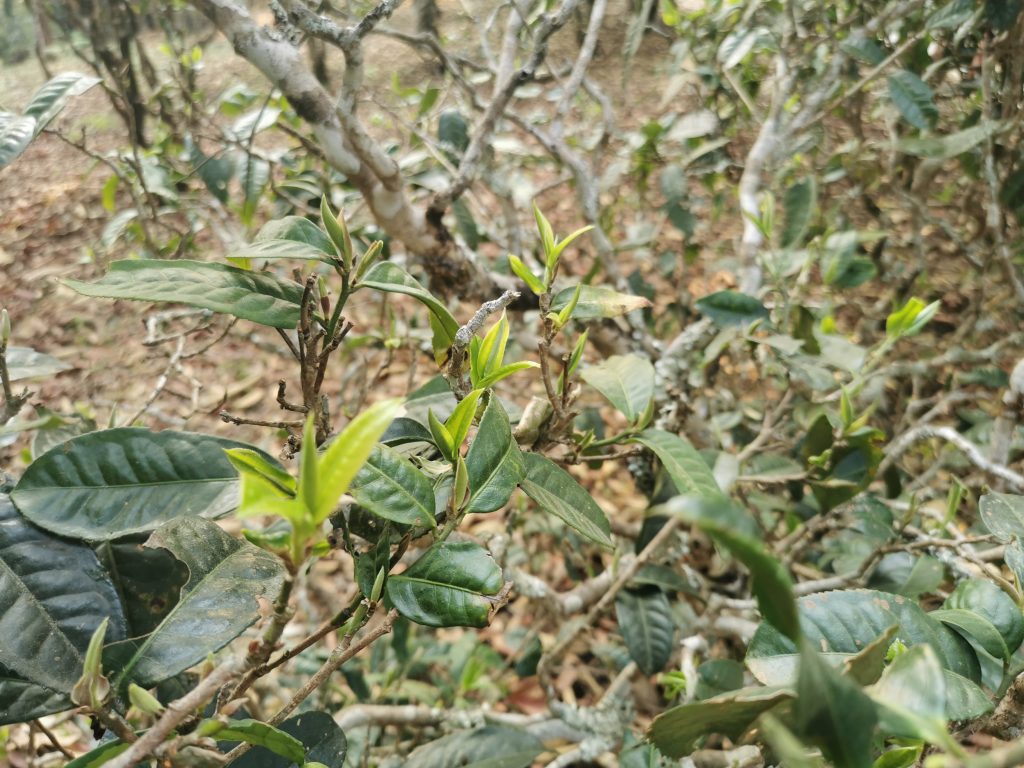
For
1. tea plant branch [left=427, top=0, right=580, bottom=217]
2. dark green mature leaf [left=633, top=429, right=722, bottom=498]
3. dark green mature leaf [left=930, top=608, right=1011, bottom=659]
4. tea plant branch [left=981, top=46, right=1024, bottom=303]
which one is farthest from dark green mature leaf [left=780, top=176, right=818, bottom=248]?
dark green mature leaf [left=930, top=608, right=1011, bottom=659]

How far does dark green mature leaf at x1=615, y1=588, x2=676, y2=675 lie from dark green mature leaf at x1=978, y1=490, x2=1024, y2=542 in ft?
1.45

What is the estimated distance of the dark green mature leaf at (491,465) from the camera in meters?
0.48

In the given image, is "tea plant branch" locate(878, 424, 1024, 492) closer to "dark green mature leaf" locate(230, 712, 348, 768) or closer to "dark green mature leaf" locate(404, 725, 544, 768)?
"dark green mature leaf" locate(404, 725, 544, 768)

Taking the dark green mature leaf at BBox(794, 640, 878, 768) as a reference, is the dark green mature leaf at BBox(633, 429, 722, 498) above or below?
below

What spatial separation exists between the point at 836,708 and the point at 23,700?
1.78ft

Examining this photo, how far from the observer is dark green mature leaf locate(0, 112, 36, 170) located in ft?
2.17

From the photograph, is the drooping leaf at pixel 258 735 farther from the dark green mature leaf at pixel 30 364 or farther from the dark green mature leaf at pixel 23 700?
the dark green mature leaf at pixel 30 364

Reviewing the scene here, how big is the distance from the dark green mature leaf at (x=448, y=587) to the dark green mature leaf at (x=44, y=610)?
0.24m

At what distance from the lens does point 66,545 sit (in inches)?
20.8

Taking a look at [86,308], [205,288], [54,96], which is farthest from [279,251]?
[86,308]

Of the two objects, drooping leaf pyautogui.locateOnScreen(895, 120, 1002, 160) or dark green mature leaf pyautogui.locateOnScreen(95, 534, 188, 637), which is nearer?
dark green mature leaf pyautogui.locateOnScreen(95, 534, 188, 637)

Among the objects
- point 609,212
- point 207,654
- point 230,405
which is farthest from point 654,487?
point 230,405

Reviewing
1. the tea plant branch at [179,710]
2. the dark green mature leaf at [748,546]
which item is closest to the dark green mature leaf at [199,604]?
the tea plant branch at [179,710]

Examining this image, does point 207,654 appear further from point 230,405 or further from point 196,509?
point 230,405
